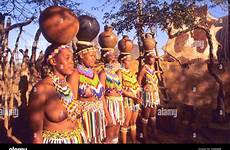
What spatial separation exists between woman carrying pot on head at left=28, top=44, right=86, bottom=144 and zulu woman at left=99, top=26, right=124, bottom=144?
1.74ft

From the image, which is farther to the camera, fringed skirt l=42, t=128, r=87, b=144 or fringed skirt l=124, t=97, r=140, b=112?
fringed skirt l=124, t=97, r=140, b=112

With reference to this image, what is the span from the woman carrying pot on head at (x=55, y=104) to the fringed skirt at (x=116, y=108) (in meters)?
0.55

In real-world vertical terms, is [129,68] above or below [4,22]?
below

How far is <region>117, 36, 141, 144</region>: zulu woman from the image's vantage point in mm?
4672

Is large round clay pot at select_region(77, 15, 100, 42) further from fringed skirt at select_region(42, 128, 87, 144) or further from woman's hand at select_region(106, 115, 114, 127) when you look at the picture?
fringed skirt at select_region(42, 128, 87, 144)

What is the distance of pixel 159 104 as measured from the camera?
476 cm

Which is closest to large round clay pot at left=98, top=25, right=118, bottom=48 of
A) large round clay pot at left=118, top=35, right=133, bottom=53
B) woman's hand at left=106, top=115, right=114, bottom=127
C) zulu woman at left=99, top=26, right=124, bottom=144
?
zulu woman at left=99, top=26, right=124, bottom=144

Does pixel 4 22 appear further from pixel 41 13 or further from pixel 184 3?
pixel 184 3

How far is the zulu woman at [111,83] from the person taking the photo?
4531 mm

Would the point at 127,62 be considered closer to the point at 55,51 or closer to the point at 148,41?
the point at 148,41

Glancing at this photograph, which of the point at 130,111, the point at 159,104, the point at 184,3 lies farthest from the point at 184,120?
the point at 184,3

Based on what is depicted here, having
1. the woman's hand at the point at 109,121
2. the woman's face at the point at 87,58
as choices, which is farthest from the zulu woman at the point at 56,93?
the woman's hand at the point at 109,121
